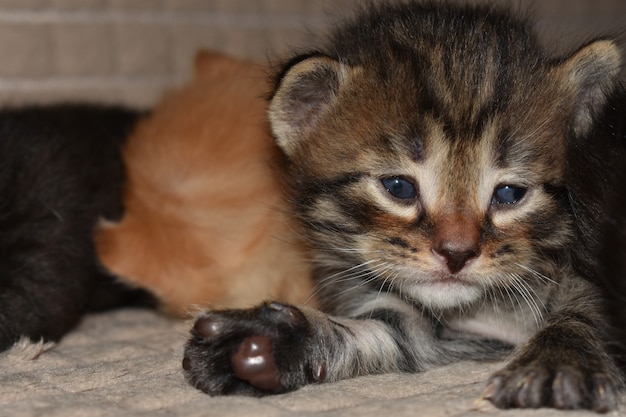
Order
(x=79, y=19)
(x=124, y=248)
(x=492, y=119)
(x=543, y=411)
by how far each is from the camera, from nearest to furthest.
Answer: (x=543, y=411)
(x=492, y=119)
(x=124, y=248)
(x=79, y=19)

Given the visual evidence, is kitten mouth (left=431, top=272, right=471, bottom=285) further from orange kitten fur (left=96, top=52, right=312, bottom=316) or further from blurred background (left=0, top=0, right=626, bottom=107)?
blurred background (left=0, top=0, right=626, bottom=107)

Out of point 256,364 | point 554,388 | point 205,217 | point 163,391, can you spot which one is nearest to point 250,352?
point 256,364

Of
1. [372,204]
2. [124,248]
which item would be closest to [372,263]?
[372,204]

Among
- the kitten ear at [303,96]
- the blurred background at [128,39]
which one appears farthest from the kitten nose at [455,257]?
the blurred background at [128,39]

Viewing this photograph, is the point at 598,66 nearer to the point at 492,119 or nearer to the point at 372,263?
the point at 492,119

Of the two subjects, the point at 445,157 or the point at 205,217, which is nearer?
the point at 445,157

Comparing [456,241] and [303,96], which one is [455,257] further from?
[303,96]

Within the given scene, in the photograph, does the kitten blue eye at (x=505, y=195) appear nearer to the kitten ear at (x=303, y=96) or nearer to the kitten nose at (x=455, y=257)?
the kitten nose at (x=455, y=257)

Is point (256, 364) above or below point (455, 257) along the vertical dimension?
below
